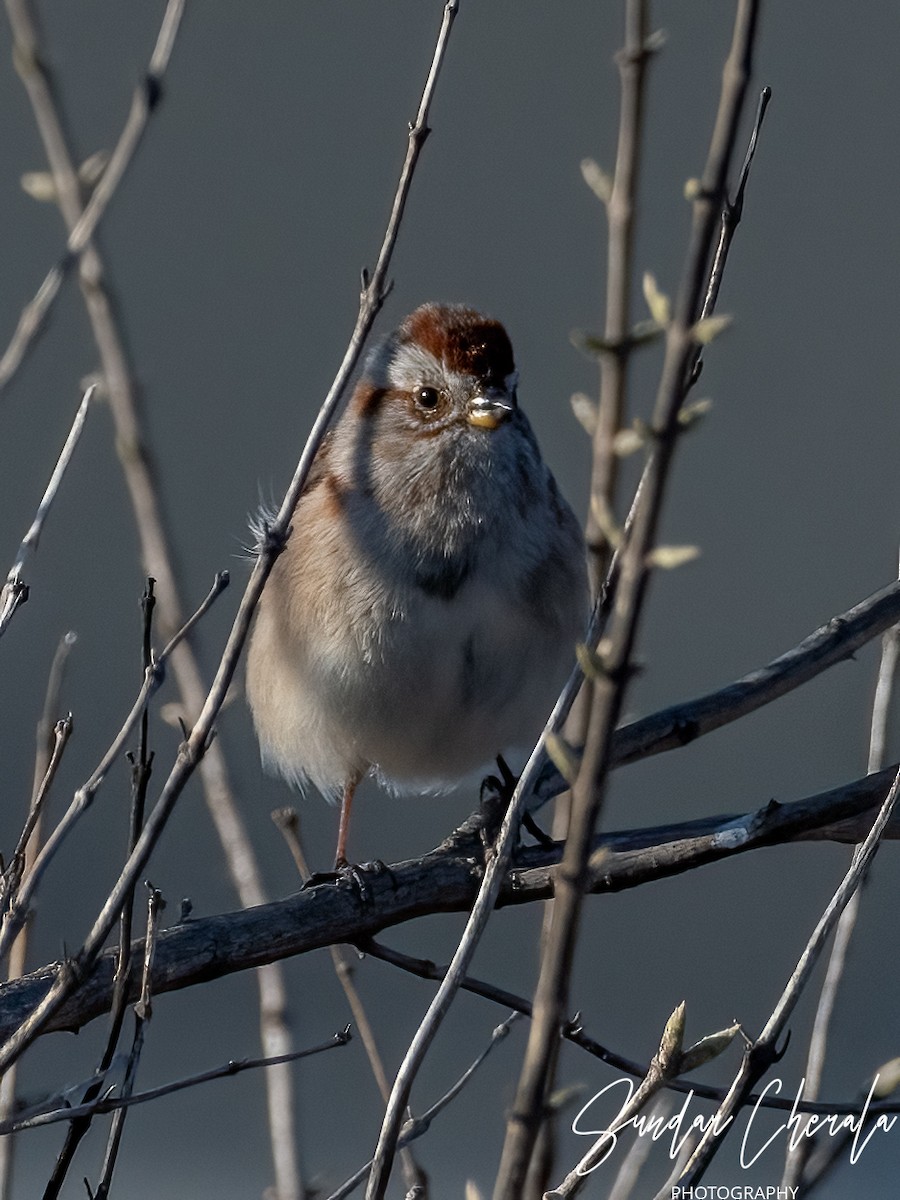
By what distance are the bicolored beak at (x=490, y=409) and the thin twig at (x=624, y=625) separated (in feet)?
6.86

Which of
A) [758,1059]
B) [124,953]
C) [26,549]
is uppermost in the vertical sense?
[26,549]

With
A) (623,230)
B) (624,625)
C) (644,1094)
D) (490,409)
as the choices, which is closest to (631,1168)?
(644,1094)

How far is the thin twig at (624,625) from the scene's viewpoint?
107 cm

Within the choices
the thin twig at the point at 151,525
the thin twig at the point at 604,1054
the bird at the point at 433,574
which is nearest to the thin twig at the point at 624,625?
the thin twig at the point at 604,1054

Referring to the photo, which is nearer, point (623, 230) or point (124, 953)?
point (623, 230)

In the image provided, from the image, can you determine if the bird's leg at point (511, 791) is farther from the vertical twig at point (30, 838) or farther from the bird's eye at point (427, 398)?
the vertical twig at point (30, 838)

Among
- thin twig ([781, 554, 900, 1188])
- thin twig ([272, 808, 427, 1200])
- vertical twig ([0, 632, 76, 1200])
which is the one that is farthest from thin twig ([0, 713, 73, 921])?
thin twig ([781, 554, 900, 1188])

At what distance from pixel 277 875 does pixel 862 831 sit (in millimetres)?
2789

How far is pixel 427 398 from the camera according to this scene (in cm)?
337

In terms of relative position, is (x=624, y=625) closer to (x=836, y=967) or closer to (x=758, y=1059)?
(x=758, y=1059)

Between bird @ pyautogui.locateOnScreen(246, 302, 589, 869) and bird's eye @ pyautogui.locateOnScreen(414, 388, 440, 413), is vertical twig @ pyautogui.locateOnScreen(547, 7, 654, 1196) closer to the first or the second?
bird @ pyautogui.locateOnScreen(246, 302, 589, 869)

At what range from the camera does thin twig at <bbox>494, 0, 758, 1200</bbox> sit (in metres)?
1.07

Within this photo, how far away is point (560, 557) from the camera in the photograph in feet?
10.9

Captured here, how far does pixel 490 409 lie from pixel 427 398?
0.59 ft
